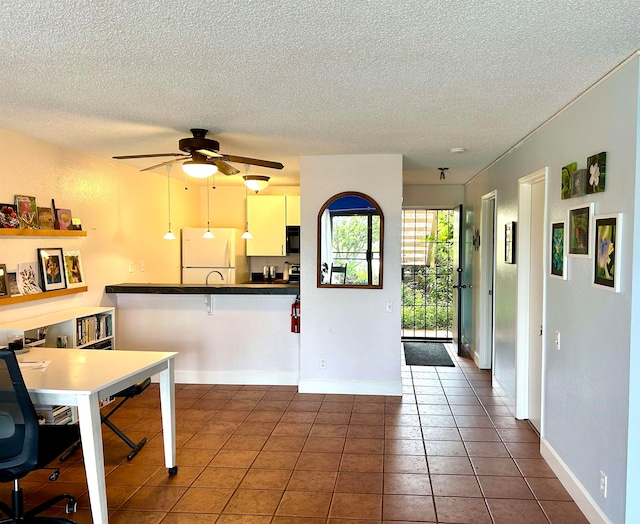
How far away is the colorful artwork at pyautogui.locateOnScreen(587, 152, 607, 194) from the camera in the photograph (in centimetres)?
247

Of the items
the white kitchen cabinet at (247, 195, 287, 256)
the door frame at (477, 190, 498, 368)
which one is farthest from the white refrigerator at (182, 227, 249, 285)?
the door frame at (477, 190, 498, 368)

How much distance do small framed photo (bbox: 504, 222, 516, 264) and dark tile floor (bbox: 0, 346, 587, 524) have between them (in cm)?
138

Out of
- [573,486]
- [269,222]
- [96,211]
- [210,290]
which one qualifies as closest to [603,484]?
[573,486]

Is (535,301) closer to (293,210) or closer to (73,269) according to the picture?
(293,210)

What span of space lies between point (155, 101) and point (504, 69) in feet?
6.54

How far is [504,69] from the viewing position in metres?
2.40

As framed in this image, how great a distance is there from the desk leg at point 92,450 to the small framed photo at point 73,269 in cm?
227

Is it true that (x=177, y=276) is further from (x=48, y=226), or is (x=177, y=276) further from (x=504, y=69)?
(x=504, y=69)

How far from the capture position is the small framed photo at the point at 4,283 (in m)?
3.55

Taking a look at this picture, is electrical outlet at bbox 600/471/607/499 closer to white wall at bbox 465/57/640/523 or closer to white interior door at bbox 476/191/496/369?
white wall at bbox 465/57/640/523

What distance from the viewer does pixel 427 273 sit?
24.8ft

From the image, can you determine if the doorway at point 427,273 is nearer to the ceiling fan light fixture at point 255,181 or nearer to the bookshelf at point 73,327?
the ceiling fan light fixture at point 255,181

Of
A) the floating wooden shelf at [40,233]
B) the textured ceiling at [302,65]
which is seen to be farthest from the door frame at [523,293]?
the floating wooden shelf at [40,233]

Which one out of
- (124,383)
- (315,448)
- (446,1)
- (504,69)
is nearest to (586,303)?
(504,69)
